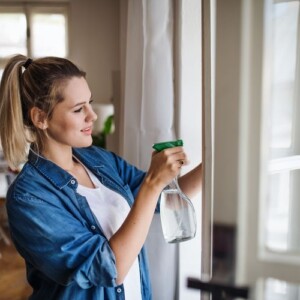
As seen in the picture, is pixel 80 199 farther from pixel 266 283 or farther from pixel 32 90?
pixel 266 283

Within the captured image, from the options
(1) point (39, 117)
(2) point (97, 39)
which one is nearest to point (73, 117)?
(1) point (39, 117)

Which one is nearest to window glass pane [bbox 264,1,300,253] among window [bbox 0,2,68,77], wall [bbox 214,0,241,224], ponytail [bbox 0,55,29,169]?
wall [bbox 214,0,241,224]

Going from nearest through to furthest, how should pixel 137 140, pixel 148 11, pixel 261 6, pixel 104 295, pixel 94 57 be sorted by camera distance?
pixel 261 6 → pixel 104 295 → pixel 148 11 → pixel 137 140 → pixel 94 57

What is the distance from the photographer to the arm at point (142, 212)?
0.81 m

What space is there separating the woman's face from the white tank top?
Result: 124mm

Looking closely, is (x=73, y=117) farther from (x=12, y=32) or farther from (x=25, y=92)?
(x=12, y=32)

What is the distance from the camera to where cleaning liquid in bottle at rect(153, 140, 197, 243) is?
940mm

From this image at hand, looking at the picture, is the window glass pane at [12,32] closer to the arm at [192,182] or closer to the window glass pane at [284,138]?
Result: the arm at [192,182]

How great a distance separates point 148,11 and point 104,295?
74 centimetres

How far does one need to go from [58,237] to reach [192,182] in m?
0.38

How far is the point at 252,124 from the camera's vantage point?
51 centimetres

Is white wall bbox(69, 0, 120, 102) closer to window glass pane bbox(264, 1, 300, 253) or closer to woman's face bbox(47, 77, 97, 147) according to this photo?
woman's face bbox(47, 77, 97, 147)

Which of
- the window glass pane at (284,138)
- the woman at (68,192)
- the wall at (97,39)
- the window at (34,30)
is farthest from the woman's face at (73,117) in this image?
the window at (34,30)

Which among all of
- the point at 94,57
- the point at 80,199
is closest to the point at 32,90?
the point at 80,199
